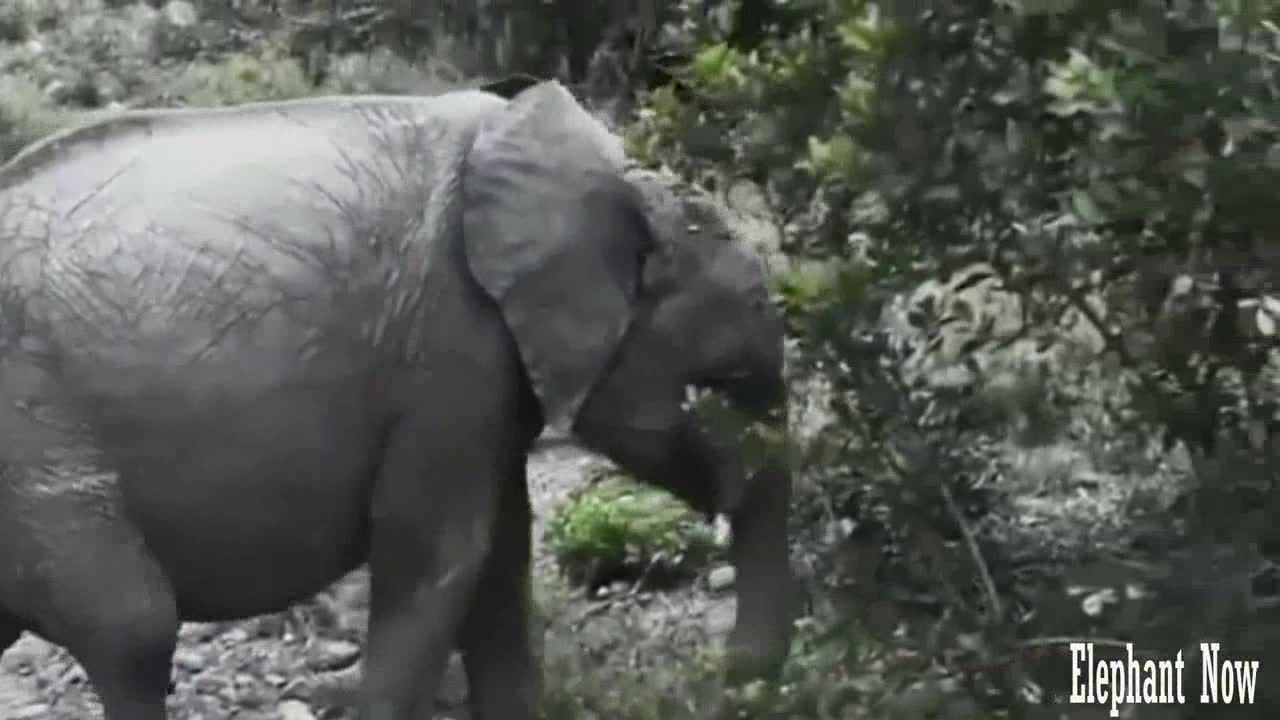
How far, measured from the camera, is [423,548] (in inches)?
137

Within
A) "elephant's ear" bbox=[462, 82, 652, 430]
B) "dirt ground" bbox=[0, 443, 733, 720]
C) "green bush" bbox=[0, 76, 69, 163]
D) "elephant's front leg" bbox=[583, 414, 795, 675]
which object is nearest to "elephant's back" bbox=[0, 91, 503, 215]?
"elephant's ear" bbox=[462, 82, 652, 430]

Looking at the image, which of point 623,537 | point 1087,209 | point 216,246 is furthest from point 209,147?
point 623,537

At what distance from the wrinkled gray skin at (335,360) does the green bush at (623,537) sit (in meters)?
1.83

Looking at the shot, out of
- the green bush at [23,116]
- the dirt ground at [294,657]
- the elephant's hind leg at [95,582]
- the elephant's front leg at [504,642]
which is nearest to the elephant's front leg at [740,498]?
the elephant's front leg at [504,642]

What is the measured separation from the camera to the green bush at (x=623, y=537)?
5.43 metres

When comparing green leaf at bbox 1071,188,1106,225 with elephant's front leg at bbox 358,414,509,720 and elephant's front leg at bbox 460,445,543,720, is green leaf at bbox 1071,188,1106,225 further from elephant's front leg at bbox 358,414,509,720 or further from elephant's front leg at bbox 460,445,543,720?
elephant's front leg at bbox 460,445,543,720

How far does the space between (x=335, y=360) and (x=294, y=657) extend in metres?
1.96

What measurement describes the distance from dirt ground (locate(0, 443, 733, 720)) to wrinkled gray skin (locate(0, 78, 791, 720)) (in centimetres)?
118

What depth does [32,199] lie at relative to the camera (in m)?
3.43

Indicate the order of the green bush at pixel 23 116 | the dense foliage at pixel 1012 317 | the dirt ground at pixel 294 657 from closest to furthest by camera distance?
1. the dense foliage at pixel 1012 317
2. the dirt ground at pixel 294 657
3. the green bush at pixel 23 116

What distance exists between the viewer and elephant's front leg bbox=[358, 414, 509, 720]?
11.3 ft

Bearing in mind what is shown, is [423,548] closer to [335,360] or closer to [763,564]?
[335,360]

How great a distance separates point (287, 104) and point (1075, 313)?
1392 mm

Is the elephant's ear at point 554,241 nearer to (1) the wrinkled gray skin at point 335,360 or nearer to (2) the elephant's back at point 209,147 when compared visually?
(1) the wrinkled gray skin at point 335,360
